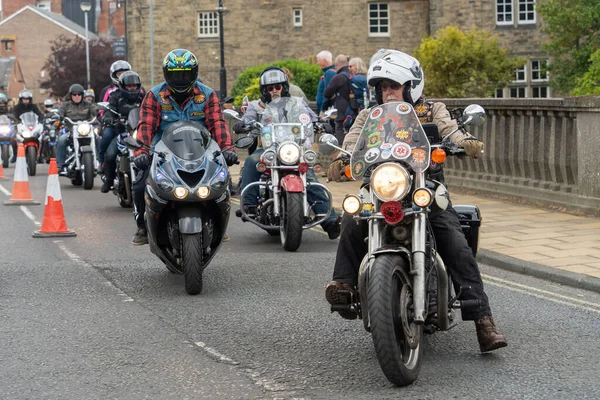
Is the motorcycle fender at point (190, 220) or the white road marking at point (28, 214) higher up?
the motorcycle fender at point (190, 220)

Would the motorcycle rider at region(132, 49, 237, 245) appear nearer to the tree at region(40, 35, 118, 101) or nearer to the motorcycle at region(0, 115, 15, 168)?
the motorcycle at region(0, 115, 15, 168)

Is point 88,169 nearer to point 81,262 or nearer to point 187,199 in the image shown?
point 81,262

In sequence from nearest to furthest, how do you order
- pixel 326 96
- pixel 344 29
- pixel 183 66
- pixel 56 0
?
pixel 183 66, pixel 326 96, pixel 344 29, pixel 56 0

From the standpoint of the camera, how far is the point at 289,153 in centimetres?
1159

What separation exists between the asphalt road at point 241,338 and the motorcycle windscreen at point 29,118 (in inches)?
598

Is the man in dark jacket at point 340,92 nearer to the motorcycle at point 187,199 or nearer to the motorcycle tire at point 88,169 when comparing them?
the motorcycle tire at point 88,169

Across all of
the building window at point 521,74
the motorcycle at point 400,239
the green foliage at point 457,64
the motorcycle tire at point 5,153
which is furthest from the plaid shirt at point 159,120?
the building window at point 521,74

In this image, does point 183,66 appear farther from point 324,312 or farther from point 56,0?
point 56,0

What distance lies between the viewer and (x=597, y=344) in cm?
706

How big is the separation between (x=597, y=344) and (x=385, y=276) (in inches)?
75.1

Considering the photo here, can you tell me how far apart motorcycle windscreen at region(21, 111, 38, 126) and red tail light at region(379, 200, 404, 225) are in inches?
819

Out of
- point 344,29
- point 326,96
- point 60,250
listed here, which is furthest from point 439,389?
point 344,29

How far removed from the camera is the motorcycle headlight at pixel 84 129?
19609 millimetres

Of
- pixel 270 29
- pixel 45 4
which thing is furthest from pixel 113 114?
pixel 45 4
